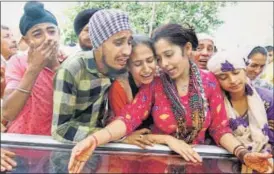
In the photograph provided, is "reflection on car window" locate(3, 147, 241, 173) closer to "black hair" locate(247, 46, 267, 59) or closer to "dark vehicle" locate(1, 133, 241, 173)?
"dark vehicle" locate(1, 133, 241, 173)

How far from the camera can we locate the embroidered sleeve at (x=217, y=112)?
4.41 ft

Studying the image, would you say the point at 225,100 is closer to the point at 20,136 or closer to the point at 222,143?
the point at 222,143

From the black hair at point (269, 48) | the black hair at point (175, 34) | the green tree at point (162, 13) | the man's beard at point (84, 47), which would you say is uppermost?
the green tree at point (162, 13)

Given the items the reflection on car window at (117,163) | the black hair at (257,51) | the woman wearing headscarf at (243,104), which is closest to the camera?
the reflection on car window at (117,163)

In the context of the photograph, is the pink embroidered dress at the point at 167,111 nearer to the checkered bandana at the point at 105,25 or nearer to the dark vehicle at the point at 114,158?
the dark vehicle at the point at 114,158

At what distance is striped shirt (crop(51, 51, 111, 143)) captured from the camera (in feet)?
4.08

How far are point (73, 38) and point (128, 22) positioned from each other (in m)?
0.18

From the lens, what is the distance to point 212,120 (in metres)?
1.35

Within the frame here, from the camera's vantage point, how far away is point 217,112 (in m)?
1.35

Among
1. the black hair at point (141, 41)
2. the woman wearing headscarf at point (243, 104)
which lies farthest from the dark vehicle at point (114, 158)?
the black hair at point (141, 41)

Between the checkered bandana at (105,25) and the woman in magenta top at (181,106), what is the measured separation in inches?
4.7

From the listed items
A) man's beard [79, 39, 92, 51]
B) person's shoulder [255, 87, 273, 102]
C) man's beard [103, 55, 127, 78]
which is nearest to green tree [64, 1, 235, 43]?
man's beard [79, 39, 92, 51]

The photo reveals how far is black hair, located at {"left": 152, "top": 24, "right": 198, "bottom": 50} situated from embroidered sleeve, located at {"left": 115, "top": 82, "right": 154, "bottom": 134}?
15 centimetres

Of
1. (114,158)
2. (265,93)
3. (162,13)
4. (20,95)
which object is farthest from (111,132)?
(265,93)
